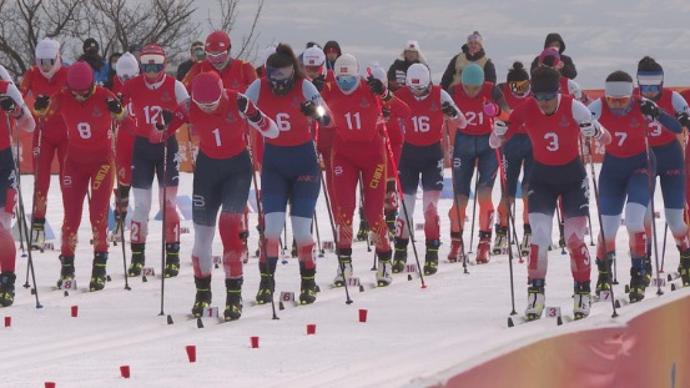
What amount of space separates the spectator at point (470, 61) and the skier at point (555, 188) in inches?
266

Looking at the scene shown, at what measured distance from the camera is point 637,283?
1266 cm

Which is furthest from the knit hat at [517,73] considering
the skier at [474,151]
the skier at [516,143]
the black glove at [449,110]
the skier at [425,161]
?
the black glove at [449,110]

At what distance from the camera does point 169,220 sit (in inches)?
593

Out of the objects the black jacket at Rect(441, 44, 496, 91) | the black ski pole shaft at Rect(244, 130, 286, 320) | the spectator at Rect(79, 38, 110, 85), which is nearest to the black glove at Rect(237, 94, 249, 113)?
the black ski pole shaft at Rect(244, 130, 286, 320)

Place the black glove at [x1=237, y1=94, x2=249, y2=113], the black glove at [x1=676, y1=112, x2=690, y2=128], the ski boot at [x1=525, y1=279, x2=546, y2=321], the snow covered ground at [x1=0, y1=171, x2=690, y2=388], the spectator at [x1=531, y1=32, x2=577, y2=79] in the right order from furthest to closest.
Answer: the spectator at [x1=531, y1=32, x2=577, y2=79]
the black glove at [x1=676, y1=112, x2=690, y2=128]
the ski boot at [x1=525, y1=279, x2=546, y2=321]
the black glove at [x1=237, y1=94, x2=249, y2=113]
the snow covered ground at [x1=0, y1=171, x2=690, y2=388]

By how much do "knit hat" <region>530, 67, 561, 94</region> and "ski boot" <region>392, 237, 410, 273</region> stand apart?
14.3 feet

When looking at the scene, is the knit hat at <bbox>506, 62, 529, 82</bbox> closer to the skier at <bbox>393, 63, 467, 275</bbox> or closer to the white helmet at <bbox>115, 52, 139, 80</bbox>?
the skier at <bbox>393, 63, 467, 275</bbox>

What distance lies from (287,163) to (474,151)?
4277mm

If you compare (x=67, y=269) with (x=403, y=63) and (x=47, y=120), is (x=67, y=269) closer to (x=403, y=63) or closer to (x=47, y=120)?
(x=47, y=120)

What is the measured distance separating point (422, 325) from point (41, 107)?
3.83 m

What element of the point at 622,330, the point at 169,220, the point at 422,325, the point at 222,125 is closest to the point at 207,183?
the point at 222,125

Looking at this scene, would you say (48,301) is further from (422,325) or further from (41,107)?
(422,325)

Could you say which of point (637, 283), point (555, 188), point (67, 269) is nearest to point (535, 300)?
point (555, 188)

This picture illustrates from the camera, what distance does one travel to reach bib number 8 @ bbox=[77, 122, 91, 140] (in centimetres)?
1389
